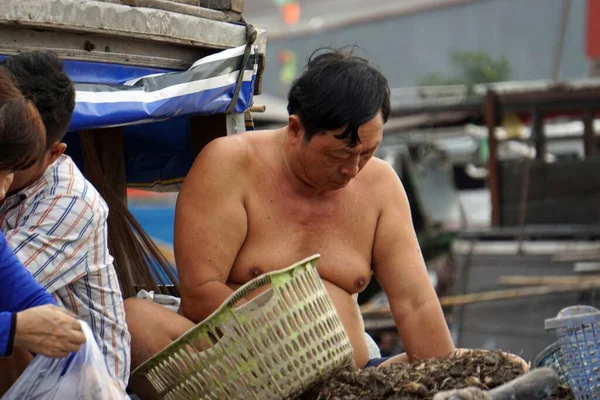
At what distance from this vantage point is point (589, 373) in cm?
246

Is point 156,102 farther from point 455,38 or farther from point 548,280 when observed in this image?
point 455,38

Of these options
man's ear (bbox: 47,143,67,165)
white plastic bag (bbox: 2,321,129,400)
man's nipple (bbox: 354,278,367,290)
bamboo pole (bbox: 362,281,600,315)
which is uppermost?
man's ear (bbox: 47,143,67,165)

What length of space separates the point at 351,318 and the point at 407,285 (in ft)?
0.70

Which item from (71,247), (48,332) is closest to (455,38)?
(71,247)

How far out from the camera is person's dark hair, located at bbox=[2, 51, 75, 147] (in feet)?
8.05

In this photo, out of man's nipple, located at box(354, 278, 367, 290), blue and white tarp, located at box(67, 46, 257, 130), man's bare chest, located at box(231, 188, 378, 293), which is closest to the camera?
blue and white tarp, located at box(67, 46, 257, 130)

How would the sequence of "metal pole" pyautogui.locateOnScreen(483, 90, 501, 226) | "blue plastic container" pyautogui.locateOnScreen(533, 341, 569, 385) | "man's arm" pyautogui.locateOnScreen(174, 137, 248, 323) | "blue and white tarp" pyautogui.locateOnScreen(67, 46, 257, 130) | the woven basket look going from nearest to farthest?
the woven basket, "blue plastic container" pyautogui.locateOnScreen(533, 341, 569, 385), "blue and white tarp" pyautogui.locateOnScreen(67, 46, 257, 130), "man's arm" pyautogui.locateOnScreen(174, 137, 248, 323), "metal pole" pyautogui.locateOnScreen(483, 90, 501, 226)

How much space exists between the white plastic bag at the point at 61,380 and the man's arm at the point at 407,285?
1.19 m

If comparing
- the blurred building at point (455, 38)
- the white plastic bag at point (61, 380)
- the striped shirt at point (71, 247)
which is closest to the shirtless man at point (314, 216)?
the striped shirt at point (71, 247)

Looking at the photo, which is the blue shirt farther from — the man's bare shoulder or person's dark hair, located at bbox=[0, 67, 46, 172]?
the man's bare shoulder

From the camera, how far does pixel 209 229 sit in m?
3.05

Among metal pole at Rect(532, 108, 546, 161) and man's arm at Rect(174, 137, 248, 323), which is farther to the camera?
metal pole at Rect(532, 108, 546, 161)

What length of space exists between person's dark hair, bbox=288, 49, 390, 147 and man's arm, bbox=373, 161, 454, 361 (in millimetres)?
400

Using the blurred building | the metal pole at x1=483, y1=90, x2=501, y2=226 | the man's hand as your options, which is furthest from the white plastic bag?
the blurred building
